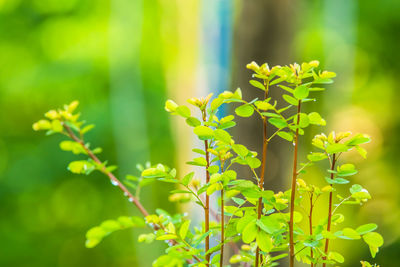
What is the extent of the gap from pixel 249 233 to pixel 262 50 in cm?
85

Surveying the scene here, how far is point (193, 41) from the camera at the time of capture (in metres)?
3.74

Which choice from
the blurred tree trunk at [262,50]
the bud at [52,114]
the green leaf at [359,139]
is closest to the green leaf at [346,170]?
the green leaf at [359,139]

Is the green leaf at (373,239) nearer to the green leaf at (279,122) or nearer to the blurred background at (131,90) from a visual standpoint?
the green leaf at (279,122)

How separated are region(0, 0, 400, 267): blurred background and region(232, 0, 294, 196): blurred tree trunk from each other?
5.91 feet

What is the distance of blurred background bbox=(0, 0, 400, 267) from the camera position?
3.42m

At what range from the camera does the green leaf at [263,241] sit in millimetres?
374

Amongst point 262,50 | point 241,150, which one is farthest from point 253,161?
point 262,50

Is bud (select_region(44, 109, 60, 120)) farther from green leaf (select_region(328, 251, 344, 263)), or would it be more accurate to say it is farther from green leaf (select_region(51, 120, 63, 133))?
green leaf (select_region(328, 251, 344, 263))

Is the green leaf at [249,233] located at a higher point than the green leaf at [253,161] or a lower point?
lower

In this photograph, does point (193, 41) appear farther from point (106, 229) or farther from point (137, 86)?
point (106, 229)

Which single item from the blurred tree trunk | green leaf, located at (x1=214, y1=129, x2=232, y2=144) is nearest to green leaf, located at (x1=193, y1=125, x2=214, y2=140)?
green leaf, located at (x1=214, y1=129, x2=232, y2=144)

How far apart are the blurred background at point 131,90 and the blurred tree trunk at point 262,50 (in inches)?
70.9

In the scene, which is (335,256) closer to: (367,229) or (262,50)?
(367,229)

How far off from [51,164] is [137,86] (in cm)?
108
